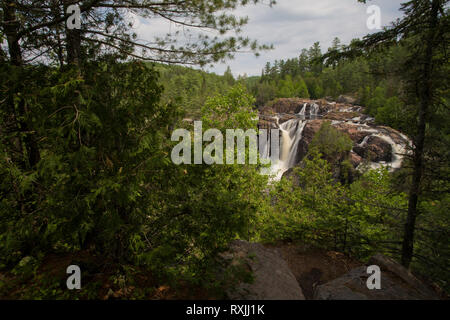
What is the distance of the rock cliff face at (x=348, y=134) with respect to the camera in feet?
87.0

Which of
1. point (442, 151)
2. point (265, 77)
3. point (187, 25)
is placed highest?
point (265, 77)

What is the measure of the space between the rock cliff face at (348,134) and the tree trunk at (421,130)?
45.7 feet

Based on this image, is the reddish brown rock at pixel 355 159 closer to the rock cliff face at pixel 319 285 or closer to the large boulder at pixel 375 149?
the large boulder at pixel 375 149

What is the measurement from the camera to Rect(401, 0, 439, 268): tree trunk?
4.19 meters

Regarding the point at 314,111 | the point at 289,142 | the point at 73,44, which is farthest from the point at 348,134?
the point at 73,44

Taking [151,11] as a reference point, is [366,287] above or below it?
below

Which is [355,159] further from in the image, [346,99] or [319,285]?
[346,99]

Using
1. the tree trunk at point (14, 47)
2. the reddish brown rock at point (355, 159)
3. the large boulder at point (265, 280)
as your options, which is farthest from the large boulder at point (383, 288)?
the reddish brown rock at point (355, 159)

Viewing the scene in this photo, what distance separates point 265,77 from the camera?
93.1m

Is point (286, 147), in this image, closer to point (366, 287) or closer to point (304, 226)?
point (304, 226)

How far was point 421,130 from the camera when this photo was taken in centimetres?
450

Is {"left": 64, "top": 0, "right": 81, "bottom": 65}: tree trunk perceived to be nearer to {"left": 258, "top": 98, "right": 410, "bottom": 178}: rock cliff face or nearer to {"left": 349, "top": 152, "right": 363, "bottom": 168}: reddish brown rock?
{"left": 258, "top": 98, "right": 410, "bottom": 178}: rock cliff face

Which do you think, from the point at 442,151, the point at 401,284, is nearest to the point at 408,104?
the point at 442,151
